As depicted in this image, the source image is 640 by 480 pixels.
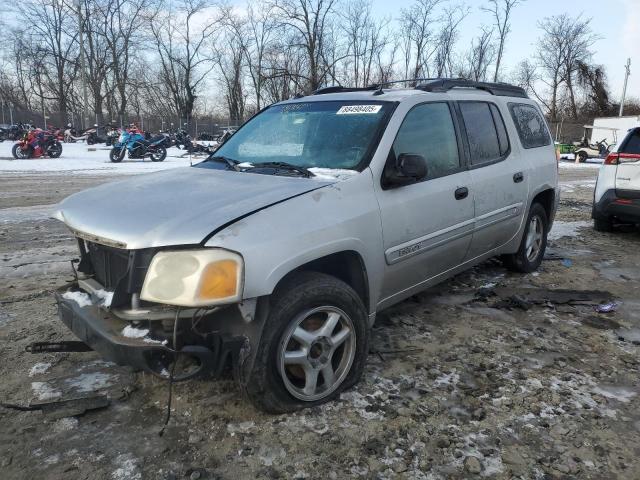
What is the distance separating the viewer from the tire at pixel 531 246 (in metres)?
5.12

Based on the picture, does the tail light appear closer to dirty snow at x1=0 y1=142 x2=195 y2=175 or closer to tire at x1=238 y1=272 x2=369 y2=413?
tire at x1=238 y1=272 x2=369 y2=413

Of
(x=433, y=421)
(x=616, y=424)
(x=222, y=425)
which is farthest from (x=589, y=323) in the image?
(x=222, y=425)

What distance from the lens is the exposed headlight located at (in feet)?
7.32

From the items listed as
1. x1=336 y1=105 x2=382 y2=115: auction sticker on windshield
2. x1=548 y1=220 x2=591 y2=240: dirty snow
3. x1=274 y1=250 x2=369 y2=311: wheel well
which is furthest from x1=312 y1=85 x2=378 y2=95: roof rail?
x1=548 y1=220 x2=591 y2=240: dirty snow

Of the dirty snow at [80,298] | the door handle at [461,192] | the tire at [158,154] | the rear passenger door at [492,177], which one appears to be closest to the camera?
the dirty snow at [80,298]

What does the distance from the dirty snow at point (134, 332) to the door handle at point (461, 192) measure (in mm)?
2423

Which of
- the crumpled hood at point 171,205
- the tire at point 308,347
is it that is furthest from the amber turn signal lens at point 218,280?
the tire at point 308,347

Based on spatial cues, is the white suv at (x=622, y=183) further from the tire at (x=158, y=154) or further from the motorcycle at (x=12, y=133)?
the motorcycle at (x=12, y=133)

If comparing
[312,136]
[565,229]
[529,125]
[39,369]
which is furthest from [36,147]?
[529,125]

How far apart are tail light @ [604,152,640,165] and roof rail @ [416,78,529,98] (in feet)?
7.94

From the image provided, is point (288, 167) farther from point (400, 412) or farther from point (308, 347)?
point (400, 412)

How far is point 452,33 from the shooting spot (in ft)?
120

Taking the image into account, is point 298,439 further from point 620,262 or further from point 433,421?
point 620,262

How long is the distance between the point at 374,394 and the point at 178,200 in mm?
1592
